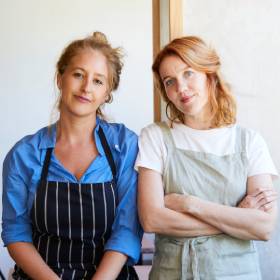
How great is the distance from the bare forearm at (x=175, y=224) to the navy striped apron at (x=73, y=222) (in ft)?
0.59

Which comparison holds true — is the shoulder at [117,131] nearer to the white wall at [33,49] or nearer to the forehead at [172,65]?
the forehead at [172,65]

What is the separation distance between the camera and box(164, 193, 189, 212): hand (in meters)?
1.27

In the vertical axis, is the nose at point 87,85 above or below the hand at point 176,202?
above

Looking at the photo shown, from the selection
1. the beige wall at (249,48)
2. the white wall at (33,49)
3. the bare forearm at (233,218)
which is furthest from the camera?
the white wall at (33,49)

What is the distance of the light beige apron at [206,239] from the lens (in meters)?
1.27

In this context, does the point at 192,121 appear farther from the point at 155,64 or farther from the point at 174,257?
the point at 174,257

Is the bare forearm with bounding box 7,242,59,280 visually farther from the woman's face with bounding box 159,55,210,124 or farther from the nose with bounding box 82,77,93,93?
the woman's face with bounding box 159,55,210,124

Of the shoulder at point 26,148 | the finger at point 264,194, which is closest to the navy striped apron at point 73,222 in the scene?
the shoulder at point 26,148

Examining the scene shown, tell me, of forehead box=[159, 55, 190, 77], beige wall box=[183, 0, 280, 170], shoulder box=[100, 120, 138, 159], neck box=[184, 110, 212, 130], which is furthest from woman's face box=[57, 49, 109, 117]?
beige wall box=[183, 0, 280, 170]

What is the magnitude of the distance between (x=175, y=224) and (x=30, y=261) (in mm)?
495

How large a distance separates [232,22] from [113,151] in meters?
0.69

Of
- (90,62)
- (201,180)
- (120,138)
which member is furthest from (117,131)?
(201,180)

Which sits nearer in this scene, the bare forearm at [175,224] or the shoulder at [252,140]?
the bare forearm at [175,224]

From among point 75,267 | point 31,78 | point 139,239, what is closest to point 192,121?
point 139,239
